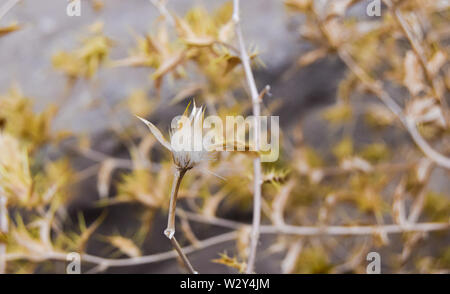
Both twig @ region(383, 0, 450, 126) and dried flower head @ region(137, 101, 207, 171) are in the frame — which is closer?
dried flower head @ region(137, 101, 207, 171)

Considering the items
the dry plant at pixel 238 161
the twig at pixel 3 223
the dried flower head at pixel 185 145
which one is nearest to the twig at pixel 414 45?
the dry plant at pixel 238 161

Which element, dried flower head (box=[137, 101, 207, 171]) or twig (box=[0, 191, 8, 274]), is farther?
twig (box=[0, 191, 8, 274])

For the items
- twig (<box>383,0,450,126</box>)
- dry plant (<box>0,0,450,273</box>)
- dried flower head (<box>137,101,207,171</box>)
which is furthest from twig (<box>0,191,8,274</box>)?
twig (<box>383,0,450,126</box>)

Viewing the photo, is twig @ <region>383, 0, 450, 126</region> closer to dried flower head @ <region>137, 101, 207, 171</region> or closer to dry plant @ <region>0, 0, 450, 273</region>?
dry plant @ <region>0, 0, 450, 273</region>

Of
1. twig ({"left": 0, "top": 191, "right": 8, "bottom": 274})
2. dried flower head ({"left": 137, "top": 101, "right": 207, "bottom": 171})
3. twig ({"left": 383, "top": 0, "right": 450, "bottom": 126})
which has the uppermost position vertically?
twig ({"left": 383, "top": 0, "right": 450, "bottom": 126})

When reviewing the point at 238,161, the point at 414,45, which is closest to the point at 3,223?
the point at 238,161

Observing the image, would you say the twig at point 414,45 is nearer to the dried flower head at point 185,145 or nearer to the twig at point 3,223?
the dried flower head at point 185,145

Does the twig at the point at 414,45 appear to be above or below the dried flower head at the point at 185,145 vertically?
above

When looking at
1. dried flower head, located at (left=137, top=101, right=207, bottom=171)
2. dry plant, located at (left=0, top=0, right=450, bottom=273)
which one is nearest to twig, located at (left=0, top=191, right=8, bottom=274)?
dry plant, located at (left=0, top=0, right=450, bottom=273)

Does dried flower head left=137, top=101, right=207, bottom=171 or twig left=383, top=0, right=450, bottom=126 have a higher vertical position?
twig left=383, top=0, right=450, bottom=126

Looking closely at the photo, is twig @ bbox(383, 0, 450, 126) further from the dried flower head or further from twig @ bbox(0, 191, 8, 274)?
twig @ bbox(0, 191, 8, 274)
